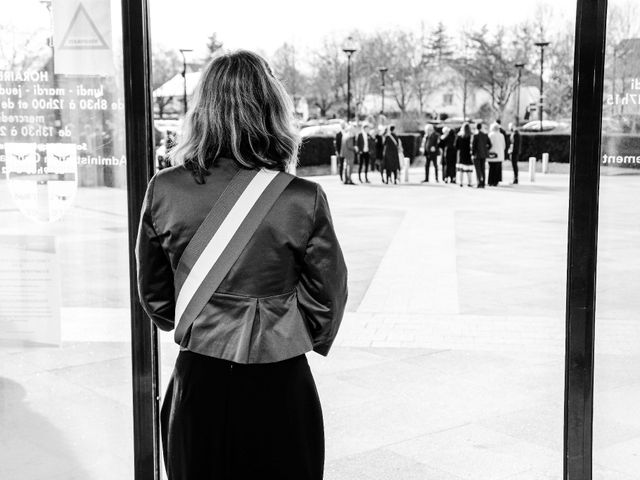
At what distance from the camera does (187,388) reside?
2389 millimetres

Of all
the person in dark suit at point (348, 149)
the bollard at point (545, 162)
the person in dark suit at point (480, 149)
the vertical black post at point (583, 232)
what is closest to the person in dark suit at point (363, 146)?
the person in dark suit at point (348, 149)

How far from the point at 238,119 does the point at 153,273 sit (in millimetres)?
510

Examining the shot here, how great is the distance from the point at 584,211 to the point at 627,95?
0.42 meters

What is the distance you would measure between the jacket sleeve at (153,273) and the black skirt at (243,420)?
16 cm

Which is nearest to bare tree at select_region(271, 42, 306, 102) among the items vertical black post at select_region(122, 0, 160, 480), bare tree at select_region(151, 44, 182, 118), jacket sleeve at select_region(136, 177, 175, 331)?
bare tree at select_region(151, 44, 182, 118)

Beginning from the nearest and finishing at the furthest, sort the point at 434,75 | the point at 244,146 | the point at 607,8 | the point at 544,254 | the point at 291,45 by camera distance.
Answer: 1. the point at 244,146
2. the point at 607,8
3. the point at 544,254
4. the point at 291,45
5. the point at 434,75

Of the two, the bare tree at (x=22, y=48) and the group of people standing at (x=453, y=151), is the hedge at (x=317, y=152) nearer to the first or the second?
the group of people standing at (x=453, y=151)

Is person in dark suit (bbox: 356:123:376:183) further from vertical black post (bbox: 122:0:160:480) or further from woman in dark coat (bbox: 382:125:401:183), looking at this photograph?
vertical black post (bbox: 122:0:160:480)

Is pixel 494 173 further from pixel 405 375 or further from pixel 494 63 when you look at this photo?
pixel 494 63

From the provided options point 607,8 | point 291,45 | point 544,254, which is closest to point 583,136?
point 607,8

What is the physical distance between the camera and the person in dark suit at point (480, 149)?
64.6 feet

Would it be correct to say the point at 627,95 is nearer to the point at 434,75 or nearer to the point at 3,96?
the point at 3,96

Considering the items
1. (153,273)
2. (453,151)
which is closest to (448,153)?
(453,151)

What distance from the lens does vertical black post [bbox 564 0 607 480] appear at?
2.82m
